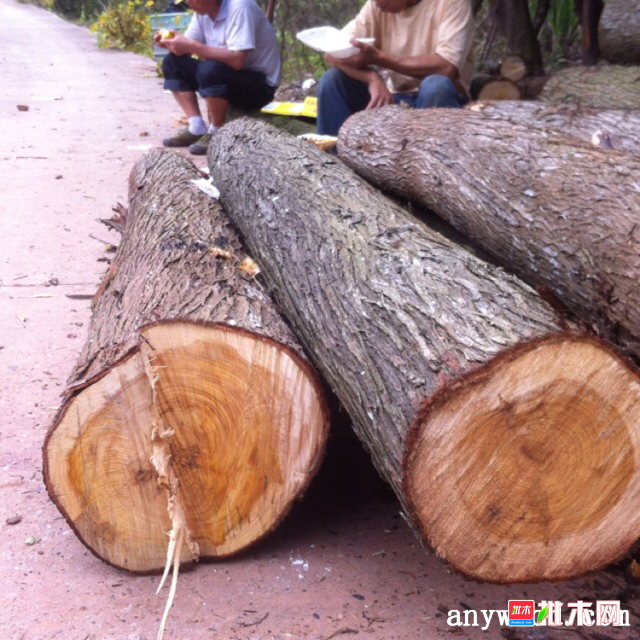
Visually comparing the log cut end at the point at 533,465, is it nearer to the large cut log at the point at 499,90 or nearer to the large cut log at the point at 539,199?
the large cut log at the point at 539,199

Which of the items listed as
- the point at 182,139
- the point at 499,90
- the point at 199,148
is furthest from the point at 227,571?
the point at 182,139

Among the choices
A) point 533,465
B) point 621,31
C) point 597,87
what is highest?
point 621,31

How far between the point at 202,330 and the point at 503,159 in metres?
1.49

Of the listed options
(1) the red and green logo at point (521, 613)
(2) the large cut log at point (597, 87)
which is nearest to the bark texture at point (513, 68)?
(2) the large cut log at point (597, 87)

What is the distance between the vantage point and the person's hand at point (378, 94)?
500 centimetres

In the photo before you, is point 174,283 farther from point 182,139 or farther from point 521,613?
point 182,139

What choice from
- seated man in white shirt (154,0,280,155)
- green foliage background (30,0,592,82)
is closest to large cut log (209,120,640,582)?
seated man in white shirt (154,0,280,155)

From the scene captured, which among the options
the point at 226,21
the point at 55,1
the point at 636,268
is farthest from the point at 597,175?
the point at 55,1

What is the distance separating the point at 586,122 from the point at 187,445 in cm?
244

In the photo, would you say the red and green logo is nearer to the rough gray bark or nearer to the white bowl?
the rough gray bark

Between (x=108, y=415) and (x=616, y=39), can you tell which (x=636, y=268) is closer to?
(x=108, y=415)

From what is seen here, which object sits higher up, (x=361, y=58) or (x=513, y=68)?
(x=361, y=58)

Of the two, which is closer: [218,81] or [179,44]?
[179,44]

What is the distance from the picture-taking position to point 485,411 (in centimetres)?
177
